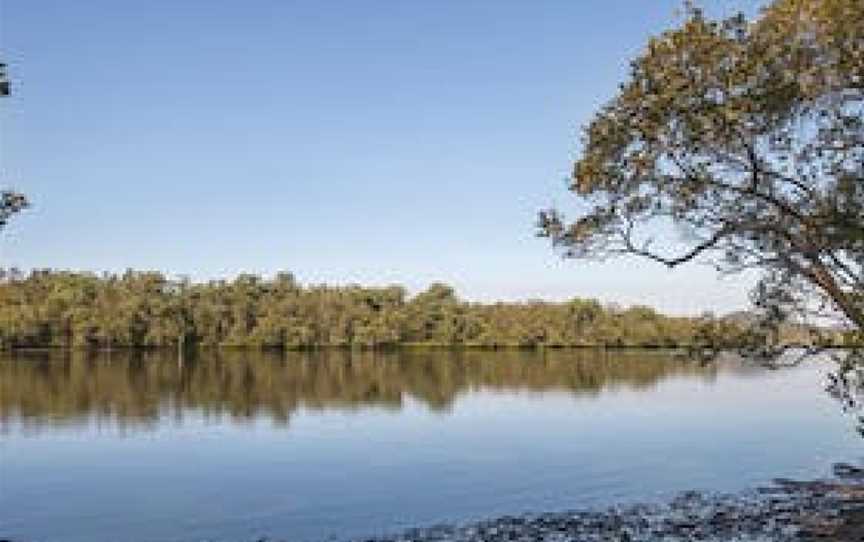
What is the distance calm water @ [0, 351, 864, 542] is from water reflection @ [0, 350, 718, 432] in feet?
2.03

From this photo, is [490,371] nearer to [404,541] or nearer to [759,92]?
[404,541]

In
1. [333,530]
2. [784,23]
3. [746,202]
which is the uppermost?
[784,23]

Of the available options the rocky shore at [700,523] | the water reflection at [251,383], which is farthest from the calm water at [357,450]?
A: the rocky shore at [700,523]

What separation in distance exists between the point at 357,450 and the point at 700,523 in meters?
36.2

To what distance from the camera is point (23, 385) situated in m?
120

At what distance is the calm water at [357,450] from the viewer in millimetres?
45812

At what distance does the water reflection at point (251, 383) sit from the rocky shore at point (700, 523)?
50.1 metres

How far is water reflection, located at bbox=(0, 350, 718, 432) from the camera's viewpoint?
9462 centimetres

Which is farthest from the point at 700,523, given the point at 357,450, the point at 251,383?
the point at 251,383

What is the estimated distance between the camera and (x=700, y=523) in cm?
3512

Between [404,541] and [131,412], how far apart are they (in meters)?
62.6

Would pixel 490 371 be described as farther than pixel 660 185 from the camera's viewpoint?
Yes

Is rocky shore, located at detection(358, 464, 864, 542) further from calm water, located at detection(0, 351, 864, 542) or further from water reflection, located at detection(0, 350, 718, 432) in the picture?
water reflection, located at detection(0, 350, 718, 432)

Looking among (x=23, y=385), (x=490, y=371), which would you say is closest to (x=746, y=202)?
(x=23, y=385)
